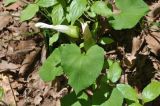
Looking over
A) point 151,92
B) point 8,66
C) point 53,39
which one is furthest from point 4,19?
point 151,92

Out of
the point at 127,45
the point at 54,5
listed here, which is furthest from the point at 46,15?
the point at 127,45

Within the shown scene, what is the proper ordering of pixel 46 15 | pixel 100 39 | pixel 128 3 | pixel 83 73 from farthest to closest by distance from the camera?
pixel 46 15 < pixel 100 39 < pixel 128 3 < pixel 83 73

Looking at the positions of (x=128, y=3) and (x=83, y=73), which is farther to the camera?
(x=128, y=3)

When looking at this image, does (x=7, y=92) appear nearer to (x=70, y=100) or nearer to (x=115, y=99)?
(x=70, y=100)

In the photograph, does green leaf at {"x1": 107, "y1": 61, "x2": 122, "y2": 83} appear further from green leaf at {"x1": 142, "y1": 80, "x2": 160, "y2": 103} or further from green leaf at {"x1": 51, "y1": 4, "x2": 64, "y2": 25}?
green leaf at {"x1": 51, "y1": 4, "x2": 64, "y2": 25}

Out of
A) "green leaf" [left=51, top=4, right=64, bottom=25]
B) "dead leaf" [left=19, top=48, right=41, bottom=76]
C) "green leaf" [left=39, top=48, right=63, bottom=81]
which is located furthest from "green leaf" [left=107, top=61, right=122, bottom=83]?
"dead leaf" [left=19, top=48, right=41, bottom=76]

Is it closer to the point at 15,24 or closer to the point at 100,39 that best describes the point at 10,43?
the point at 15,24
